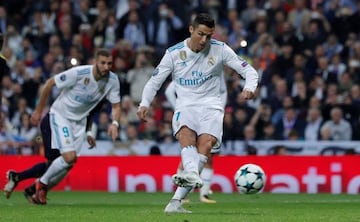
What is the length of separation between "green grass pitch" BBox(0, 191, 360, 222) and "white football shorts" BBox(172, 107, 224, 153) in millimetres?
976

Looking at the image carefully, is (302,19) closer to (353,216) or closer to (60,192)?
(60,192)

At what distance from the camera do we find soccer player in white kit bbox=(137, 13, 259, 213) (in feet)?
43.8

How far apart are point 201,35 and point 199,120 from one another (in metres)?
1.02

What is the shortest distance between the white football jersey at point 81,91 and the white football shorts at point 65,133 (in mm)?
89

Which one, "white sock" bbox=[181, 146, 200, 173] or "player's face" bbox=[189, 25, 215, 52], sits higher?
"player's face" bbox=[189, 25, 215, 52]

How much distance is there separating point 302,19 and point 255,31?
1077mm

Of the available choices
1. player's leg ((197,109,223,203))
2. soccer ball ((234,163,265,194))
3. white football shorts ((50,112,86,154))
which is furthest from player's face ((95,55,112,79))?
player's leg ((197,109,223,203))

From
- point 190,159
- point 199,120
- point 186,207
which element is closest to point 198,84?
point 199,120

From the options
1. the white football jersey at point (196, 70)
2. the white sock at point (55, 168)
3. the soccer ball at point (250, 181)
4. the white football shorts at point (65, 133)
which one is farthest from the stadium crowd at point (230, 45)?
the white football jersey at point (196, 70)

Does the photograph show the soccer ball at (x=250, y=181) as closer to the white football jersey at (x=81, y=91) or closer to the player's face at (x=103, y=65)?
the white football jersey at (x=81, y=91)

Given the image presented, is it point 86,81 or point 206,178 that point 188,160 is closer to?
point 86,81

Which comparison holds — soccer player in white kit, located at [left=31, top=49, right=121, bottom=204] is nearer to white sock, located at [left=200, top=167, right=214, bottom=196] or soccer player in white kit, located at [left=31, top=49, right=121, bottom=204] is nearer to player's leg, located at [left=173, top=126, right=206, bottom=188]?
white sock, located at [left=200, top=167, right=214, bottom=196]

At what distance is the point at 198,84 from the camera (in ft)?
45.1

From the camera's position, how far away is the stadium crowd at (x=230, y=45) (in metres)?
22.9
